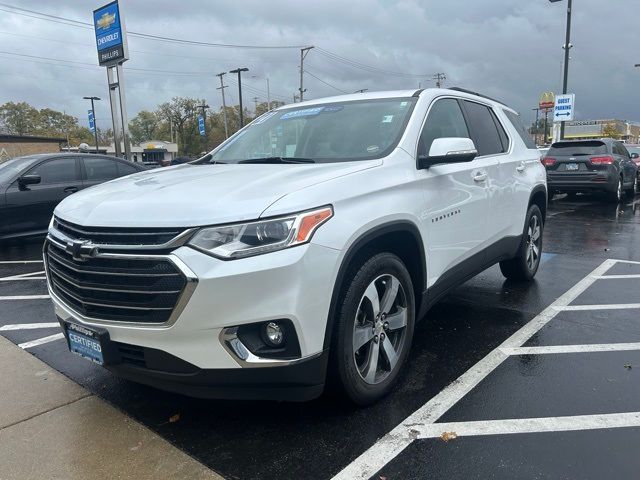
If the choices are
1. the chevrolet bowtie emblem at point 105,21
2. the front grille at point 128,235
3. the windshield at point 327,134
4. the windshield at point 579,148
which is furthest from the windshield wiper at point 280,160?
the windshield at point 579,148

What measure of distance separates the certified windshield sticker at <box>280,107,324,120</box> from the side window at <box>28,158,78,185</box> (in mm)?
5779

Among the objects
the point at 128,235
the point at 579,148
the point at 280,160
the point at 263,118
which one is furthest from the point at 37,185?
the point at 579,148

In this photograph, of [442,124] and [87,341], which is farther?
[442,124]

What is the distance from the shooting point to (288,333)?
8.07 feet

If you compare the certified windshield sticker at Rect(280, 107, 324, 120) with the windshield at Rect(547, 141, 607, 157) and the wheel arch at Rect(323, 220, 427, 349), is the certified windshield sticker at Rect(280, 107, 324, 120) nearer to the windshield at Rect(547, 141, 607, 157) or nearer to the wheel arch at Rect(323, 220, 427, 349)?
the wheel arch at Rect(323, 220, 427, 349)

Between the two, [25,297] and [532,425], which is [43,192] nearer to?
[25,297]

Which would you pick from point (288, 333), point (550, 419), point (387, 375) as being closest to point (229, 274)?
point (288, 333)

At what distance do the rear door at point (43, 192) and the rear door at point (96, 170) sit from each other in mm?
122

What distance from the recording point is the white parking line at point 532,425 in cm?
283

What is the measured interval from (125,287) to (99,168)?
7.37 metres

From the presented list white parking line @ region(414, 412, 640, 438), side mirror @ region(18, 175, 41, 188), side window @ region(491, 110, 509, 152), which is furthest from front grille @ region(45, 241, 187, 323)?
side mirror @ region(18, 175, 41, 188)

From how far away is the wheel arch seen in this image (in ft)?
8.66

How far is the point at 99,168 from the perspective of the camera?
9.15m

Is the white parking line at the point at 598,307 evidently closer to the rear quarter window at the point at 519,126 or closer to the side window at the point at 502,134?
the side window at the point at 502,134
